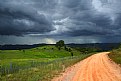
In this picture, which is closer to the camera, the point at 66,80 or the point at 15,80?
the point at 66,80

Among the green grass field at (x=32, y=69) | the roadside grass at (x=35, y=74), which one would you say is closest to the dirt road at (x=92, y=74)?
the roadside grass at (x=35, y=74)

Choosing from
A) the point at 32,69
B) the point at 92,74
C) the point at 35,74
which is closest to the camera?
the point at 92,74

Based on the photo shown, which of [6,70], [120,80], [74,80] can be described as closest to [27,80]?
[74,80]

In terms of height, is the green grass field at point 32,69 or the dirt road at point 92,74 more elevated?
the dirt road at point 92,74

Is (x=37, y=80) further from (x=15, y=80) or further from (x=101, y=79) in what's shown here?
(x=101, y=79)

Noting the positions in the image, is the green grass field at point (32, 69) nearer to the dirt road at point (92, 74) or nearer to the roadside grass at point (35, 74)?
the roadside grass at point (35, 74)

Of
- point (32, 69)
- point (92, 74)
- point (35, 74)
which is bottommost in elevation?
point (32, 69)

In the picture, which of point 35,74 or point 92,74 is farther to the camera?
point 35,74

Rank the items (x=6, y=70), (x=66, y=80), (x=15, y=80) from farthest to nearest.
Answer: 1. (x=6, y=70)
2. (x=15, y=80)
3. (x=66, y=80)

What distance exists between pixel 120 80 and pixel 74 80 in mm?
5579

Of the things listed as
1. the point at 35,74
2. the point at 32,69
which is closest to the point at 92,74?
the point at 35,74

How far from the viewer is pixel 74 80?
103ft

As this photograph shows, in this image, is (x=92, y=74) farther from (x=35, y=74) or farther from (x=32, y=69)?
(x=32, y=69)

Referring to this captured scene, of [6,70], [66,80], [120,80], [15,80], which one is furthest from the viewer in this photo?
[6,70]
